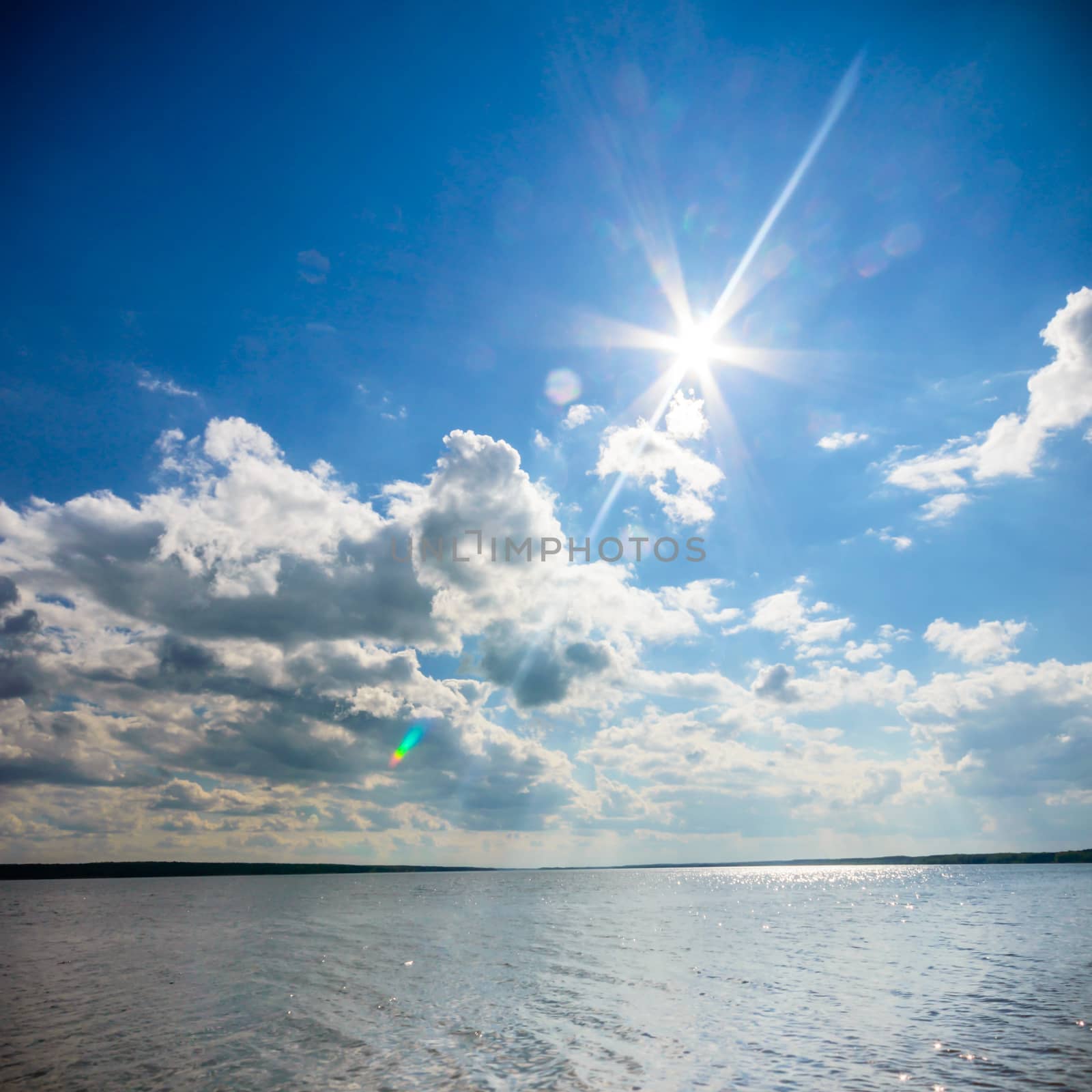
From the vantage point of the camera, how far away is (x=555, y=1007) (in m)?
33.5

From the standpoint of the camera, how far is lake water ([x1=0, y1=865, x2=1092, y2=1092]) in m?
23.3

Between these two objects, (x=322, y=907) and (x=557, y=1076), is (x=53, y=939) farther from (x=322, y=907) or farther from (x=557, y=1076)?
(x=557, y=1076)

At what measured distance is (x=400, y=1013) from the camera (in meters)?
32.7

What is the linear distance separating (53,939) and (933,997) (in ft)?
238

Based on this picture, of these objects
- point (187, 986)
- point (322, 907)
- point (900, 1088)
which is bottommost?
point (900, 1088)

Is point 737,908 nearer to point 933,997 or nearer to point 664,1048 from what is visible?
point 933,997

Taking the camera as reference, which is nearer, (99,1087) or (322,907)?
(99,1087)

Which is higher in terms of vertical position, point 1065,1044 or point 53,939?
point 53,939

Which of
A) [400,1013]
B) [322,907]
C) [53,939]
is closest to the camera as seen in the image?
[400,1013]

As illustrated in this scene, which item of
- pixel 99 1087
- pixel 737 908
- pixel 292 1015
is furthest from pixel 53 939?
pixel 737 908

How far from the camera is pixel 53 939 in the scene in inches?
2594

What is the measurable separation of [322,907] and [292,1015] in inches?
3717

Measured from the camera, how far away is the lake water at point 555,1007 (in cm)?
2331

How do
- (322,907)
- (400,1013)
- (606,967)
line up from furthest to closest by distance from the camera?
1. (322,907)
2. (606,967)
3. (400,1013)
